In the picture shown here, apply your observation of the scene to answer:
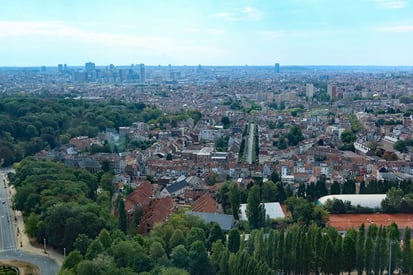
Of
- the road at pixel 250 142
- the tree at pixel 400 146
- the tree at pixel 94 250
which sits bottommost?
the road at pixel 250 142

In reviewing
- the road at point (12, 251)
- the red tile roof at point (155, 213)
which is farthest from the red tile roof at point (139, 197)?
the road at point (12, 251)

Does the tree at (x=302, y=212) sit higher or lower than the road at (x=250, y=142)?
higher

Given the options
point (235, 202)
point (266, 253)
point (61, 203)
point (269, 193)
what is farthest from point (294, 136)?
point (266, 253)

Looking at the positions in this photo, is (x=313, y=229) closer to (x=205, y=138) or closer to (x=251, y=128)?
(x=205, y=138)

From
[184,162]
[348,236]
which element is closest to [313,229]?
[348,236]

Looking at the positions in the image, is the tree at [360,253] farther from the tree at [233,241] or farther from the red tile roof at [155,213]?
the red tile roof at [155,213]

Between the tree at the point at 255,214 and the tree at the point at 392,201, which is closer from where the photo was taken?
the tree at the point at 255,214

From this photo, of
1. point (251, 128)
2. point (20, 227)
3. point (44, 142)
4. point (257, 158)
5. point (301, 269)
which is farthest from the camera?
point (251, 128)

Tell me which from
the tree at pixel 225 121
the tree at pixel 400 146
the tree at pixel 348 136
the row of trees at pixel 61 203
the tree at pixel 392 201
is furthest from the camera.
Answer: the tree at pixel 225 121
